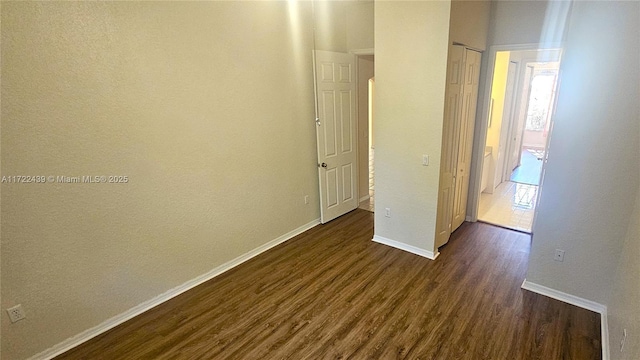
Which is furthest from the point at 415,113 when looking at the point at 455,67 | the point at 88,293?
the point at 88,293

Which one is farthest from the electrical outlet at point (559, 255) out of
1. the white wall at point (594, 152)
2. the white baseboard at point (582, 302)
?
the white baseboard at point (582, 302)

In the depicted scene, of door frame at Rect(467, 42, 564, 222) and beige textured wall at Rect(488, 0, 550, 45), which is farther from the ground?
beige textured wall at Rect(488, 0, 550, 45)

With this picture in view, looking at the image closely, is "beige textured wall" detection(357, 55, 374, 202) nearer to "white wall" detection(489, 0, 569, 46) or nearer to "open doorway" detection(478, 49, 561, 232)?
"white wall" detection(489, 0, 569, 46)

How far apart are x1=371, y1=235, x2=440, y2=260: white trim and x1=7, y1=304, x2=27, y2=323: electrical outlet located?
3.31m

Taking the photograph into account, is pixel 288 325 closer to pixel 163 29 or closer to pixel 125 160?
pixel 125 160

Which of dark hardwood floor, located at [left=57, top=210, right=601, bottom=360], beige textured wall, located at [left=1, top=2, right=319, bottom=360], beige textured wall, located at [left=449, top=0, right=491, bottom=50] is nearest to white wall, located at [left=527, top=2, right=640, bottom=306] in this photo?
dark hardwood floor, located at [left=57, top=210, right=601, bottom=360]

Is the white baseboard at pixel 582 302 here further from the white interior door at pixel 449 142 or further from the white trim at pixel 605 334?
the white interior door at pixel 449 142

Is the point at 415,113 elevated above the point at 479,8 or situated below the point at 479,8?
below

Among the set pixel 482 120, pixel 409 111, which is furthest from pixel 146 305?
pixel 482 120

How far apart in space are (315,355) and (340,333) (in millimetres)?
282

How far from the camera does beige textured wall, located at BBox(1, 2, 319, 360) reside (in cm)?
201

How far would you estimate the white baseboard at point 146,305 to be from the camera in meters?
2.31

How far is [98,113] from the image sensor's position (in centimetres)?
225

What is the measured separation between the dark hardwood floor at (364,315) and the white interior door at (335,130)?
113 cm
